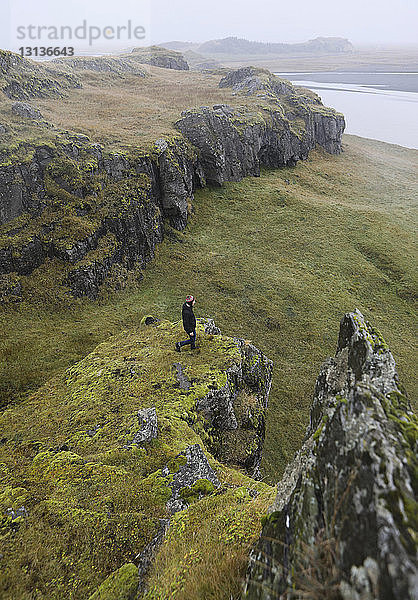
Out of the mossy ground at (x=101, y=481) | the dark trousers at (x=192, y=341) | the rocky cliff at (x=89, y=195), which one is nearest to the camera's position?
the mossy ground at (x=101, y=481)

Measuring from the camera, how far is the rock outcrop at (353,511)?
4137 millimetres

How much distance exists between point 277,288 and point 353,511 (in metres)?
29.1

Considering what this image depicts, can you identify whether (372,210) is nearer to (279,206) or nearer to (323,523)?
(279,206)

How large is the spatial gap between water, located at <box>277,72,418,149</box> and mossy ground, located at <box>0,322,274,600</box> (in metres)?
106

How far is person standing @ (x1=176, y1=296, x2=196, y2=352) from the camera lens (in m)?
17.4

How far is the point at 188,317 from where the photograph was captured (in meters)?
17.5

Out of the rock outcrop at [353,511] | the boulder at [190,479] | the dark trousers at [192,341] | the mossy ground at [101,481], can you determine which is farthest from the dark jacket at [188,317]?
the rock outcrop at [353,511]

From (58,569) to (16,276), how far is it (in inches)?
867

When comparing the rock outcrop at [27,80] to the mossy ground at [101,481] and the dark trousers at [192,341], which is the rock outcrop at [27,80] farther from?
the mossy ground at [101,481]

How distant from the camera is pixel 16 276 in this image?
2512 cm

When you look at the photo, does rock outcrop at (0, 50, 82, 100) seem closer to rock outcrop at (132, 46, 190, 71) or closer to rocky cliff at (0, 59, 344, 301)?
rocky cliff at (0, 59, 344, 301)

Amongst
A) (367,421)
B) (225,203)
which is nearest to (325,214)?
(225,203)

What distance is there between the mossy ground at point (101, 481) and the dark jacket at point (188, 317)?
153 cm

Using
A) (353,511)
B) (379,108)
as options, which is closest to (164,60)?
(379,108)
